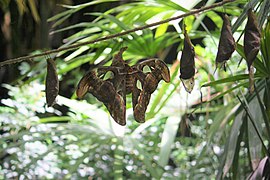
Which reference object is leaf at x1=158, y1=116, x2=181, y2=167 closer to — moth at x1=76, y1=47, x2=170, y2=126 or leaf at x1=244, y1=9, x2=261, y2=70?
moth at x1=76, y1=47, x2=170, y2=126

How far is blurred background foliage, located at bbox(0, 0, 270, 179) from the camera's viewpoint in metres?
1.21

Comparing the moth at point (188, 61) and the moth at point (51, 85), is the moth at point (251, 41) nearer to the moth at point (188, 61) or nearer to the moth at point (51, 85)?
the moth at point (188, 61)

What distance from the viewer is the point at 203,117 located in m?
2.29

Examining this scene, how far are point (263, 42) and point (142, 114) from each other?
0.40m

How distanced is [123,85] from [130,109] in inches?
36.4

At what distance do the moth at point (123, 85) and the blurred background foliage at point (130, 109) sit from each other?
21 cm

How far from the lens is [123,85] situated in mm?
775

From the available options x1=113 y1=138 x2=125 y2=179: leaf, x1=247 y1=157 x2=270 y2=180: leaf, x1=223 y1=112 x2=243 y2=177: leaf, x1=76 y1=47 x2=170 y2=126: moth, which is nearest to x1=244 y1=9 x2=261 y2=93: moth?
x1=76 y1=47 x2=170 y2=126: moth

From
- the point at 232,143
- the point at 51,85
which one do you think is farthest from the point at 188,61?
the point at 232,143

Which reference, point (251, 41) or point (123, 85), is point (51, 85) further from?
point (251, 41)

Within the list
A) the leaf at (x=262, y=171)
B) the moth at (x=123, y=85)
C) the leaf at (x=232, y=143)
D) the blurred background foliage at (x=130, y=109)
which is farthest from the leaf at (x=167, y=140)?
the moth at (x=123, y=85)

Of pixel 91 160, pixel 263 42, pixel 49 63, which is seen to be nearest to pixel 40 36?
pixel 91 160

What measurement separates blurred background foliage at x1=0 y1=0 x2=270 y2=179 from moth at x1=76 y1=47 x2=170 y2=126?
21 centimetres

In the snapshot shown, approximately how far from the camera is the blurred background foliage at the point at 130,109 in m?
1.21
